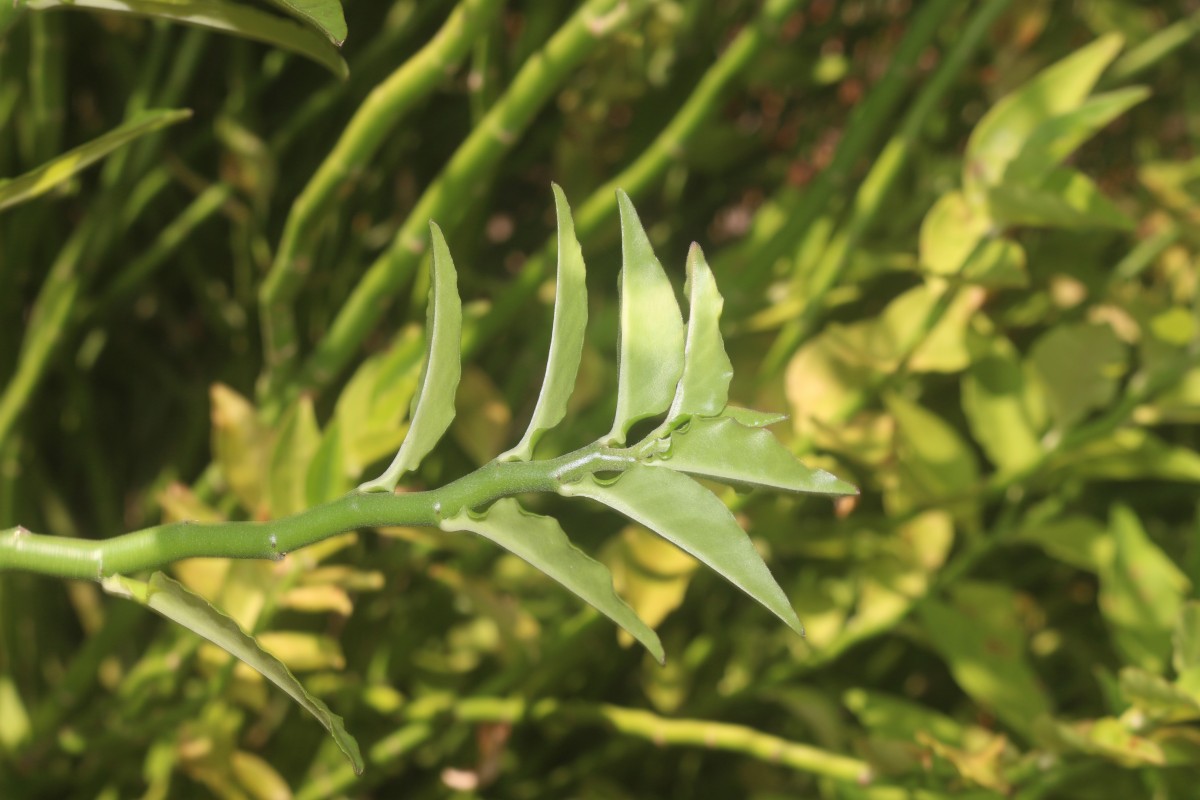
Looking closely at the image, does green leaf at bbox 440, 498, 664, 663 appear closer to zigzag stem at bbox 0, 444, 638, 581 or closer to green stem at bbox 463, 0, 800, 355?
zigzag stem at bbox 0, 444, 638, 581

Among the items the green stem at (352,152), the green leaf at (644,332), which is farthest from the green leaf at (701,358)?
the green stem at (352,152)

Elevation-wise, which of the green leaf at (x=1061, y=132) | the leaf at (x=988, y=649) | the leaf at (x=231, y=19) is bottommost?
the leaf at (x=988, y=649)

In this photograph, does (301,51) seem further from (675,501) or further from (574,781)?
(574,781)

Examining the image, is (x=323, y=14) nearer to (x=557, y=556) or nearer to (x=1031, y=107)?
(x=557, y=556)

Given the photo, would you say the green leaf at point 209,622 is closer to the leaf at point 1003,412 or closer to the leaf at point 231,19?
the leaf at point 231,19

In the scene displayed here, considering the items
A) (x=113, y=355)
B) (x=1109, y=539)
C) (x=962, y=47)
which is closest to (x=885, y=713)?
(x=1109, y=539)

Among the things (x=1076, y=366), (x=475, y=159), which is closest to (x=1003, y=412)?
(x=1076, y=366)

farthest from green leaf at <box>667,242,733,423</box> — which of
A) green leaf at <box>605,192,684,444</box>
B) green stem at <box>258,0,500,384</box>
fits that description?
green stem at <box>258,0,500,384</box>
